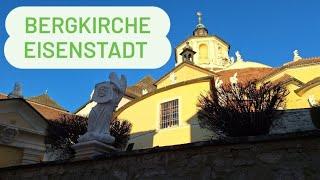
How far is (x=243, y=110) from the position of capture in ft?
43.1

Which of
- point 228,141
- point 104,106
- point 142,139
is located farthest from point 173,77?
point 228,141

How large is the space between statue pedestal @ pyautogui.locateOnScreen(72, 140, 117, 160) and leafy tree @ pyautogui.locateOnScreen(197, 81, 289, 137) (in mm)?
4361

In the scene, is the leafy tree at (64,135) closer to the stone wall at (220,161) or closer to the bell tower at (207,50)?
the stone wall at (220,161)

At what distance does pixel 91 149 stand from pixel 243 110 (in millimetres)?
5943

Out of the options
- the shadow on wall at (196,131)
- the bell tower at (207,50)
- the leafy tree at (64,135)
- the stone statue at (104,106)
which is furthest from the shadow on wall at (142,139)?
the bell tower at (207,50)

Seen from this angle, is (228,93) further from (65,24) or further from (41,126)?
(41,126)

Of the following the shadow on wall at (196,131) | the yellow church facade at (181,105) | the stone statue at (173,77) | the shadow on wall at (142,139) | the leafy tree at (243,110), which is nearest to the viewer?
the leafy tree at (243,110)

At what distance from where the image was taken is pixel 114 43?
11.4 metres

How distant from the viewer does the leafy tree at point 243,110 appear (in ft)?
40.1

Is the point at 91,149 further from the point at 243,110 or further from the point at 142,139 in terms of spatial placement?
the point at 142,139

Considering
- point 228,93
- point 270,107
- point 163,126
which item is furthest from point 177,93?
point 270,107

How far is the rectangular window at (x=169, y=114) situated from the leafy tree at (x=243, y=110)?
28.4ft

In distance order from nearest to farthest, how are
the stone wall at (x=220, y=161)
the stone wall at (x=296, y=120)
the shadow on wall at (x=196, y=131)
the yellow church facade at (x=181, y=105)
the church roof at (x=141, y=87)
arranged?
the stone wall at (x=220, y=161) → the stone wall at (x=296, y=120) → the shadow on wall at (x=196, y=131) → the yellow church facade at (x=181, y=105) → the church roof at (x=141, y=87)

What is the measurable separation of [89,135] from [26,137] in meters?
9.05
